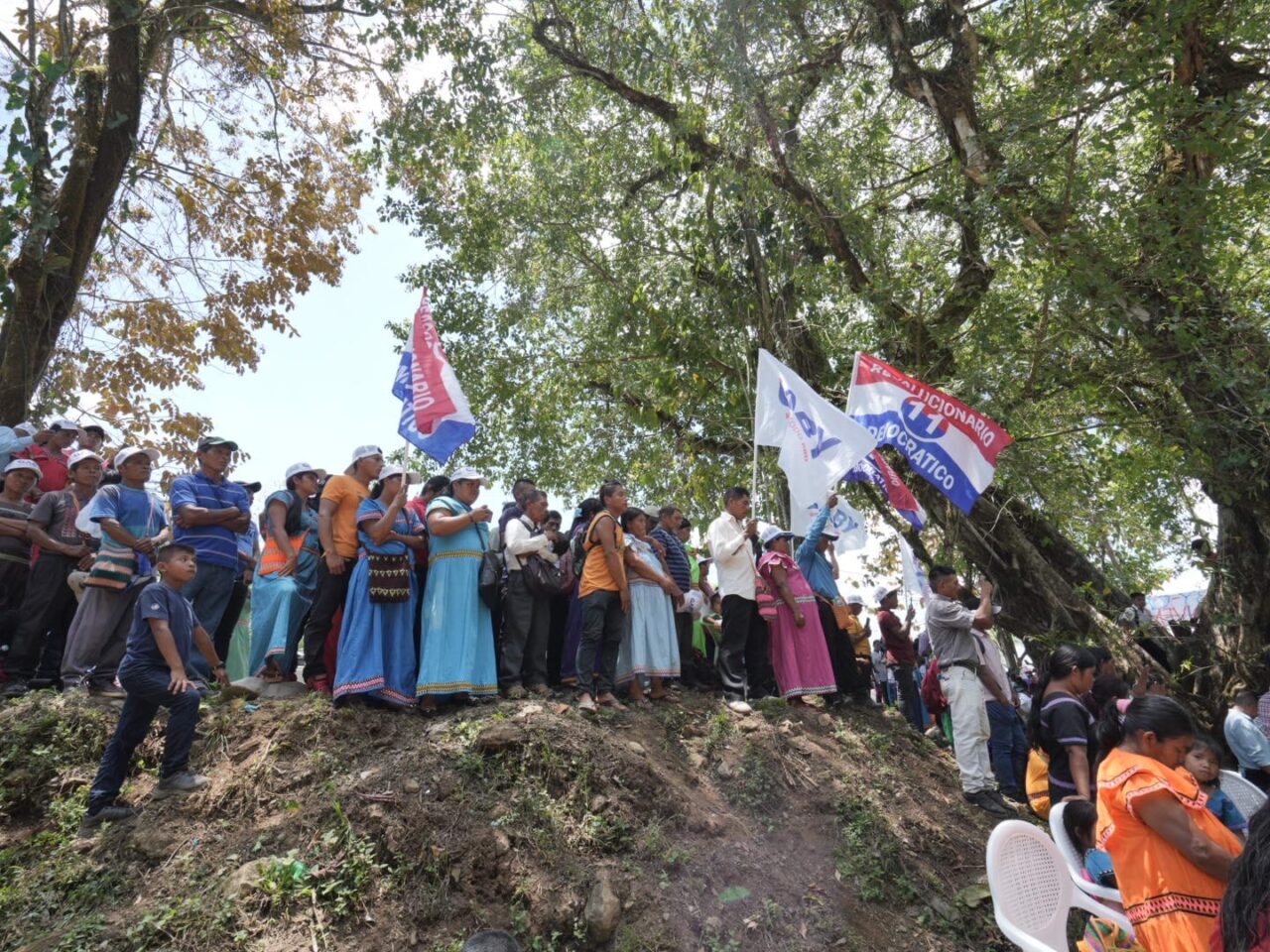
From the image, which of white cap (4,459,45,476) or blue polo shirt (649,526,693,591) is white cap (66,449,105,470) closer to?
white cap (4,459,45,476)

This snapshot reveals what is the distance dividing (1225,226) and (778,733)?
6.62 m

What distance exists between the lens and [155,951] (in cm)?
410

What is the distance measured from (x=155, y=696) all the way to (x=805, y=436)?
4913mm

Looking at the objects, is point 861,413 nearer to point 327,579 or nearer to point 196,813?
point 327,579

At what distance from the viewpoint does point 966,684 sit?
6.87m

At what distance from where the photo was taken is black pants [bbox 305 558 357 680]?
20.4 ft

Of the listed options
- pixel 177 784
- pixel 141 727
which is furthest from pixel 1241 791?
pixel 141 727

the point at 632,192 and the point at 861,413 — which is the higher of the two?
the point at 632,192

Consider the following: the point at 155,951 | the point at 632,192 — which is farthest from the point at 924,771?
the point at 632,192

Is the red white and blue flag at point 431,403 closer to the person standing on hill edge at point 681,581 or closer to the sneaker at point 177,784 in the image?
the person standing on hill edge at point 681,581

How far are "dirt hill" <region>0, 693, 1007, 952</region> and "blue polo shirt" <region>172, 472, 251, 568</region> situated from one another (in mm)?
1128

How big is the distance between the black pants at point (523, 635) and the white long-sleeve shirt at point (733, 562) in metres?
1.57

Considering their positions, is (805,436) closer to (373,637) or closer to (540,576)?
(540,576)

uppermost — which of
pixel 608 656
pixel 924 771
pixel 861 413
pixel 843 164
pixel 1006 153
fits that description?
pixel 843 164
